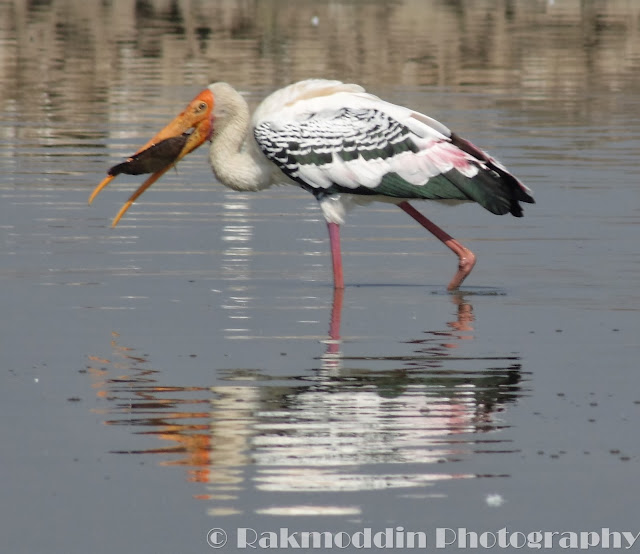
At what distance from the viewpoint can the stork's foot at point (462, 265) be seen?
1188 cm

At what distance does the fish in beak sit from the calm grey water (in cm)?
67

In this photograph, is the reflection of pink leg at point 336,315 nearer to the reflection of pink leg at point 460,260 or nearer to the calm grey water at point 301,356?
the calm grey water at point 301,356

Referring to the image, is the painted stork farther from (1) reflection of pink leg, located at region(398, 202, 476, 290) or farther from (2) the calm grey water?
(2) the calm grey water

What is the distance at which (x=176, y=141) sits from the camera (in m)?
12.6

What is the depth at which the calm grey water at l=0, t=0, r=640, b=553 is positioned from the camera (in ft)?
22.8

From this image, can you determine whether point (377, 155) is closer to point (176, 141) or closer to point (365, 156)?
point (365, 156)

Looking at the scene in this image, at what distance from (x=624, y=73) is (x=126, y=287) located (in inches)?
778

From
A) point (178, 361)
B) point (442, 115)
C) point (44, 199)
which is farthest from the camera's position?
point (442, 115)

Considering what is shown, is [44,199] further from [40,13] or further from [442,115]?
[40,13]

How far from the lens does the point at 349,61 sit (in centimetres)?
3155

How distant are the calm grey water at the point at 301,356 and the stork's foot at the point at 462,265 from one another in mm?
147

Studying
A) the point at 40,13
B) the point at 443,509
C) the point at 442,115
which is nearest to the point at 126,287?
the point at 443,509

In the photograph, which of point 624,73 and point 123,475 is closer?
point 123,475

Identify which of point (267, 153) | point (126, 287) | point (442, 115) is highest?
point (267, 153)
